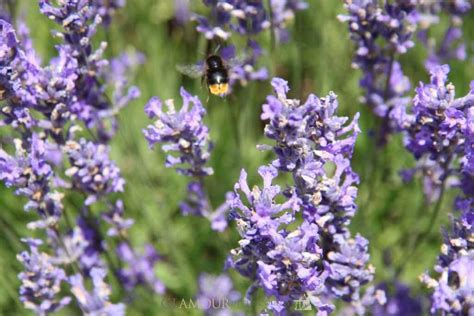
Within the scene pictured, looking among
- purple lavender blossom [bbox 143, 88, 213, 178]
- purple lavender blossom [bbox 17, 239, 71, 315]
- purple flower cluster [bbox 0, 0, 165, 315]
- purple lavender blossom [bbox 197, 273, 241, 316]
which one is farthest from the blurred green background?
purple lavender blossom [bbox 143, 88, 213, 178]

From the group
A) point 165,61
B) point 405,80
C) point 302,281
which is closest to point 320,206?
point 302,281

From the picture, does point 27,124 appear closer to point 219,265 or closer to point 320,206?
point 320,206

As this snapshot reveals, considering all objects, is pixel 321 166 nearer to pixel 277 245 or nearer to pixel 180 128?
pixel 277 245

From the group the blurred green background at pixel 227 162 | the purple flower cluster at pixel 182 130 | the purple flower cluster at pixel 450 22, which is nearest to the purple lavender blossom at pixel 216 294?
the blurred green background at pixel 227 162

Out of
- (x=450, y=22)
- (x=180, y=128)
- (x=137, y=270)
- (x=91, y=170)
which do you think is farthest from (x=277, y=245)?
(x=450, y=22)

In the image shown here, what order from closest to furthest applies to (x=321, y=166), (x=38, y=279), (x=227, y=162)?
(x=321, y=166) → (x=38, y=279) → (x=227, y=162)

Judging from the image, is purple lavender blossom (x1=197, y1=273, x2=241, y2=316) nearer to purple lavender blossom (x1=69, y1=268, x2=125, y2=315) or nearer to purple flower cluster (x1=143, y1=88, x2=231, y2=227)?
purple lavender blossom (x1=69, y1=268, x2=125, y2=315)

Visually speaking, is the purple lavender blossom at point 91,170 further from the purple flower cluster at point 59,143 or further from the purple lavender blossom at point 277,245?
the purple lavender blossom at point 277,245
